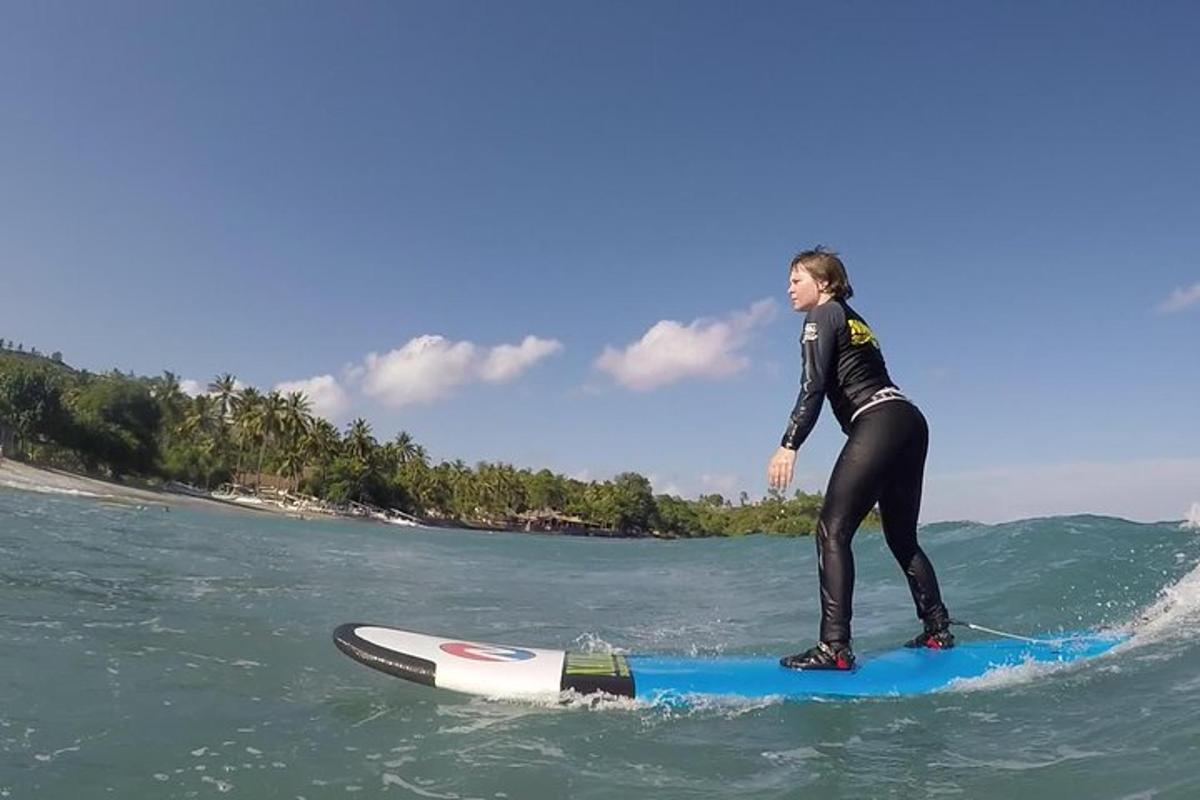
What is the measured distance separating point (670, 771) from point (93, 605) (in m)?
5.83

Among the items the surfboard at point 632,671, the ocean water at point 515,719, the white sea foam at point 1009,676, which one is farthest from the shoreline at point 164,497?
the white sea foam at point 1009,676

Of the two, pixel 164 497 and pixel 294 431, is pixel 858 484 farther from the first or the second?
pixel 294 431

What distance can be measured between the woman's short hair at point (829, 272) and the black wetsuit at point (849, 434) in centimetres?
8

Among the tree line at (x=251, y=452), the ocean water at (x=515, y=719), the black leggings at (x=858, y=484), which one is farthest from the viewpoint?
the tree line at (x=251, y=452)

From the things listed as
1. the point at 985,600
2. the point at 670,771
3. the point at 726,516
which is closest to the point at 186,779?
the point at 670,771

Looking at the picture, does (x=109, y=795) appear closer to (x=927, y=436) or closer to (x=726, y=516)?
(x=927, y=436)

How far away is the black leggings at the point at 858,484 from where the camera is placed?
441cm

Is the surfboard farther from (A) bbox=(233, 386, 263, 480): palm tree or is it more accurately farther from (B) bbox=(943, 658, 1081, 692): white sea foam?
(A) bbox=(233, 386, 263, 480): palm tree

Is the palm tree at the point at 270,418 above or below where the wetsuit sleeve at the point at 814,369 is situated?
above

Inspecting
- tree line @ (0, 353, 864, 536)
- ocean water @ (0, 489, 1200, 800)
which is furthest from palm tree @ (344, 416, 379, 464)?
ocean water @ (0, 489, 1200, 800)

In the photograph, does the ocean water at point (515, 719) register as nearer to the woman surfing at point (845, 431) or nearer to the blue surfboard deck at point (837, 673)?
the blue surfboard deck at point (837, 673)

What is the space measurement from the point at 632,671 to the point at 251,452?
79.7 metres

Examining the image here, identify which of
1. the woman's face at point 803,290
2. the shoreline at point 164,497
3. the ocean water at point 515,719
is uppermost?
the woman's face at point 803,290

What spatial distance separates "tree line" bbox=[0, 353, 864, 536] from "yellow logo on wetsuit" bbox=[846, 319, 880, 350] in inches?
2588
